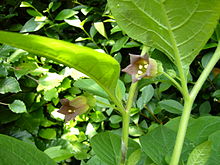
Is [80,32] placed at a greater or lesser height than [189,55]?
lesser

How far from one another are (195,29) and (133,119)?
867 mm

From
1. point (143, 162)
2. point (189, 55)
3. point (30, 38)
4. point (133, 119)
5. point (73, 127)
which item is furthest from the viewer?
point (73, 127)

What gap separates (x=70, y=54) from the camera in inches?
9.2

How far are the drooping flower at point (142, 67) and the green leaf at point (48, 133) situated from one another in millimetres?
975

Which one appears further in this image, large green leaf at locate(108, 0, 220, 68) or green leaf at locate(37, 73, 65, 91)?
green leaf at locate(37, 73, 65, 91)

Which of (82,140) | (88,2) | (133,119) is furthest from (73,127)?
(88,2)

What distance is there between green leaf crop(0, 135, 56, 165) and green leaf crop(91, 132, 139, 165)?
104mm

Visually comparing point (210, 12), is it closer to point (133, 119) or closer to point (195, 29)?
point (195, 29)

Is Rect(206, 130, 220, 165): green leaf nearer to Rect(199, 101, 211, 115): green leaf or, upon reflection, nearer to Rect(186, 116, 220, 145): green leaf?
Rect(186, 116, 220, 145): green leaf

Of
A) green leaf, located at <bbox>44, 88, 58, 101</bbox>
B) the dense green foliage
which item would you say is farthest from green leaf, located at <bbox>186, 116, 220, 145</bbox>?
green leaf, located at <bbox>44, 88, 58, 101</bbox>

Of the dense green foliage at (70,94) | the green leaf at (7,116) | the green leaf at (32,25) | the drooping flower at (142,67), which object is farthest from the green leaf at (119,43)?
the drooping flower at (142,67)

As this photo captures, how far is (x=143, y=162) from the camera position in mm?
449

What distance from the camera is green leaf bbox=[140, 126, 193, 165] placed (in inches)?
15.7

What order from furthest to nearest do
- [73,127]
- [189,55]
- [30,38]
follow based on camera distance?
1. [73,127]
2. [189,55]
3. [30,38]
